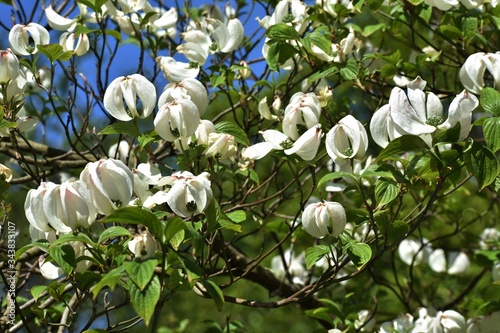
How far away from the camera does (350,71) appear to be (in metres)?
1.34

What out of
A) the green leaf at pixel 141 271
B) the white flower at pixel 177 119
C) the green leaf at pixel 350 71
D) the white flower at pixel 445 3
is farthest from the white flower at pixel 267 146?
the white flower at pixel 445 3

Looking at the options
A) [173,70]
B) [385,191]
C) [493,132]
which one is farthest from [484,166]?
[173,70]

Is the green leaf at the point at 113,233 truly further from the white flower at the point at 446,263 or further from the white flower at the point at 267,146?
the white flower at the point at 446,263

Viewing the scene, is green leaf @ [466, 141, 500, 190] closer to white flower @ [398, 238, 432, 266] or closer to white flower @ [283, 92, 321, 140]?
white flower @ [283, 92, 321, 140]

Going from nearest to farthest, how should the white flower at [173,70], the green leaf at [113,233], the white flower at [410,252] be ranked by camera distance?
the green leaf at [113,233] → the white flower at [173,70] → the white flower at [410,252]

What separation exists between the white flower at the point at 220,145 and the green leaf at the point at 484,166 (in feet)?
1.24

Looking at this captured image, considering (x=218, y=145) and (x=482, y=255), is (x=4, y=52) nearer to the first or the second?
(x=218, y=145)

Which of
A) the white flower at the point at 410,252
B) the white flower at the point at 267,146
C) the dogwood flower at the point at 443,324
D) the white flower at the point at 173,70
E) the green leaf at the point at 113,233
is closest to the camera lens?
the green leaf at the point at 113,233

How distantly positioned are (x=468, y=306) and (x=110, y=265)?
3.08 ft

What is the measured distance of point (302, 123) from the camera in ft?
3.85

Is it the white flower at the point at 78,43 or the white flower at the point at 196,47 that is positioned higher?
the white flower at the point at 78,43

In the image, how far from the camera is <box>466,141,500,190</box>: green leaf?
0.99 meters

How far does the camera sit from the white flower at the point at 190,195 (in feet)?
3.17

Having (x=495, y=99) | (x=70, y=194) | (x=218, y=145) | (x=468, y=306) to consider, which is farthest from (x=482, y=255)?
(x=70, y=194)
